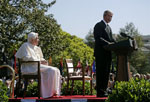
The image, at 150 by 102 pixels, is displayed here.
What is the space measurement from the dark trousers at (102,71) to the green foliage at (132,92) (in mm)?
2775

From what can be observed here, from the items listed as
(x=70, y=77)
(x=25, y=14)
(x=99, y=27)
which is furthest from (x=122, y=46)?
(x=25, y=14)

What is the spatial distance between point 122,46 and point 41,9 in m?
22.3

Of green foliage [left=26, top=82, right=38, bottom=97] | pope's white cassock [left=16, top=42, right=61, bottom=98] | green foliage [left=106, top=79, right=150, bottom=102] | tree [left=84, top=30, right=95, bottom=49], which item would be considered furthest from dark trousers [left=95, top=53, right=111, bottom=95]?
tree [left=84, top=30, right=95, bottom=49]

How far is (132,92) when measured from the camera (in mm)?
4957

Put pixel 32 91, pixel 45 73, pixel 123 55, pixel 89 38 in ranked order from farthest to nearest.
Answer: pixel 89 38 → pixel 32 91 → pixel 45 73 → pixel 123 55

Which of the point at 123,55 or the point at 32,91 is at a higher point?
the point at 123,55

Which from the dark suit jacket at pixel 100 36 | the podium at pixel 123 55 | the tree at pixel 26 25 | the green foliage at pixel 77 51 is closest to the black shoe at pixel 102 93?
the podium at pixel 123 55

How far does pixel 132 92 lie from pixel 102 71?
311 cm

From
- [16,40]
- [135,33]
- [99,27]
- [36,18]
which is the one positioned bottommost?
[99,27]

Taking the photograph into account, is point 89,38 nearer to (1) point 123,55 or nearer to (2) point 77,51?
(2) point 77,51

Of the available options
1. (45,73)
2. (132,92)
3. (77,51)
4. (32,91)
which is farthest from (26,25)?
(77,51)

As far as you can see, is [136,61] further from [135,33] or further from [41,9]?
[41,9]

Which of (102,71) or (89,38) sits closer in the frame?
(102,71)

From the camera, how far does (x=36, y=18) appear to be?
27375 mm
